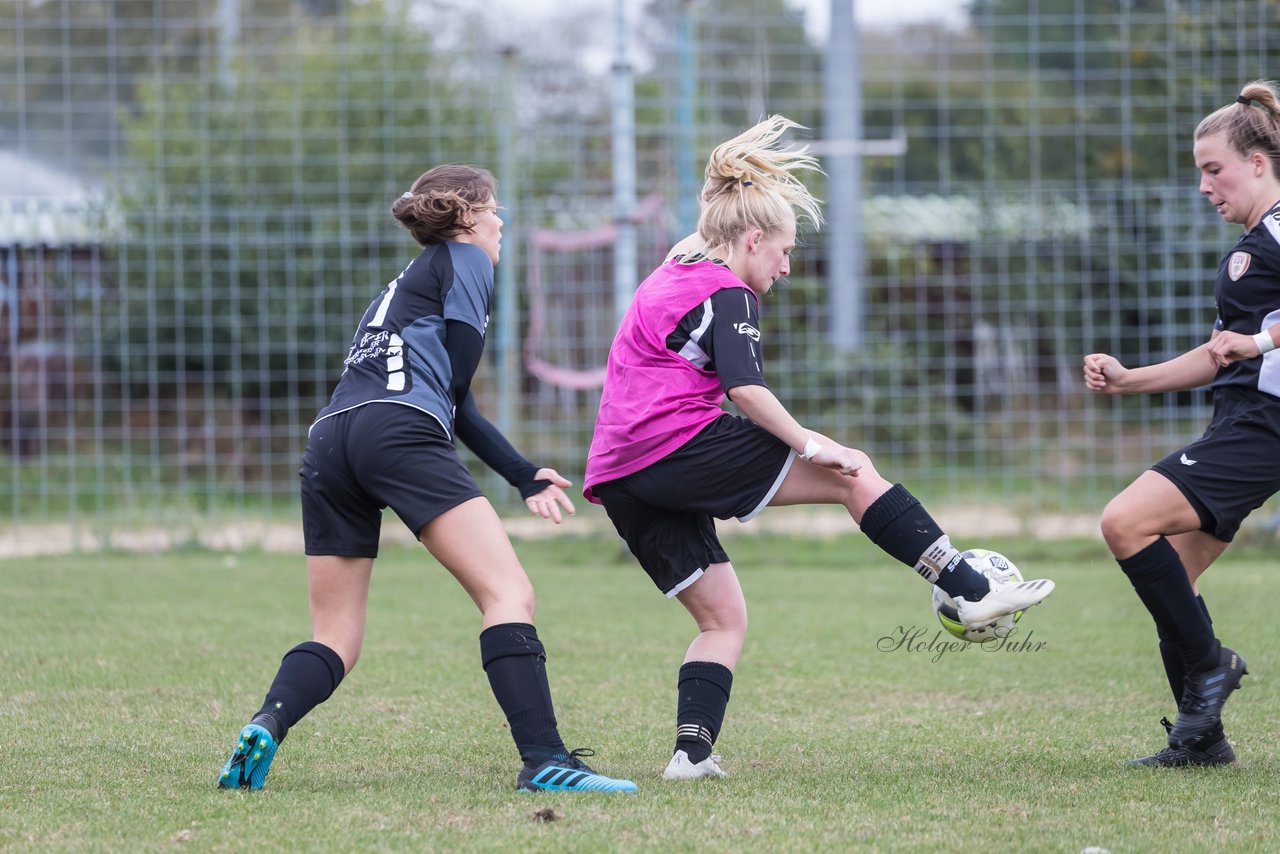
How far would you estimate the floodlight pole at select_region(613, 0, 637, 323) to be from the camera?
10695 millimetres

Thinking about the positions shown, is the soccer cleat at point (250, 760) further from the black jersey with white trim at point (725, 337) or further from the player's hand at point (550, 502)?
the black jersey with white trim at point (725, 337)

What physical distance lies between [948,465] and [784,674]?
5981mm

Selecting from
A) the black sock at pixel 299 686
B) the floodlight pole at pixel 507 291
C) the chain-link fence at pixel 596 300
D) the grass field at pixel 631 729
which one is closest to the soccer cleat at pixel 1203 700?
the grass field at pixel 631 729

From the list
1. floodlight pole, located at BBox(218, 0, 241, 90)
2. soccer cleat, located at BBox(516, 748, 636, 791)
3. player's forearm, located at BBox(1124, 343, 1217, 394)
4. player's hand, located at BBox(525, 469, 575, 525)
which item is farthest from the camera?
floodlight pole, located at BBox(218, 0, 241, 90)

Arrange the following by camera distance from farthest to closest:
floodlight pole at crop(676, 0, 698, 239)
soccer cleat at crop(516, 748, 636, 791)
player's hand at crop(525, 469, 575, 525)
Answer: floodlight pole at crop(676, 0, 698, 239)
player's hand at crop(525, 469, 575, 525)
soccer cleat at crop(516, 748, 636, 791)

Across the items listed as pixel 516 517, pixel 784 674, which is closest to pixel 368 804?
pixel 784 674

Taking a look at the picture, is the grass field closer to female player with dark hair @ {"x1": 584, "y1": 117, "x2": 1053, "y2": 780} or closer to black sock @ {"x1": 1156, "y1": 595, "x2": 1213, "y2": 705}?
black sock @ {"x1": 1156, "y1": 595, "x2": 1213, "y2": 705}

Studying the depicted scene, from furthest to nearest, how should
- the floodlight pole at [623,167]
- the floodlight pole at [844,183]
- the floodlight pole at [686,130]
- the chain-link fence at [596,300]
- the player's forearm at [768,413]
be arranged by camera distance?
the floodlight pole at [844,183] → the floodlight pole at [686,130] → the chain-link fence at [596,300] → the floodlight pole at [623,167] → the player's forearm at [768,413]

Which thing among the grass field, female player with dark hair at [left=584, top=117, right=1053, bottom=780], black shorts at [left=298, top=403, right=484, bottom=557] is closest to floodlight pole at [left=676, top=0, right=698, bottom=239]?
the grass field

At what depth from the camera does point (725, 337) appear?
3.92 m

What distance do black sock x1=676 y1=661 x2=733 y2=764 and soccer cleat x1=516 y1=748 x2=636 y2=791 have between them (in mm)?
356

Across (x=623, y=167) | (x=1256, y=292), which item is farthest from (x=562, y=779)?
(x=623, y=167)

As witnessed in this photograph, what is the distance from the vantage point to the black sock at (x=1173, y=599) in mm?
4078

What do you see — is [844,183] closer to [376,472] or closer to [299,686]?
[376,472]
